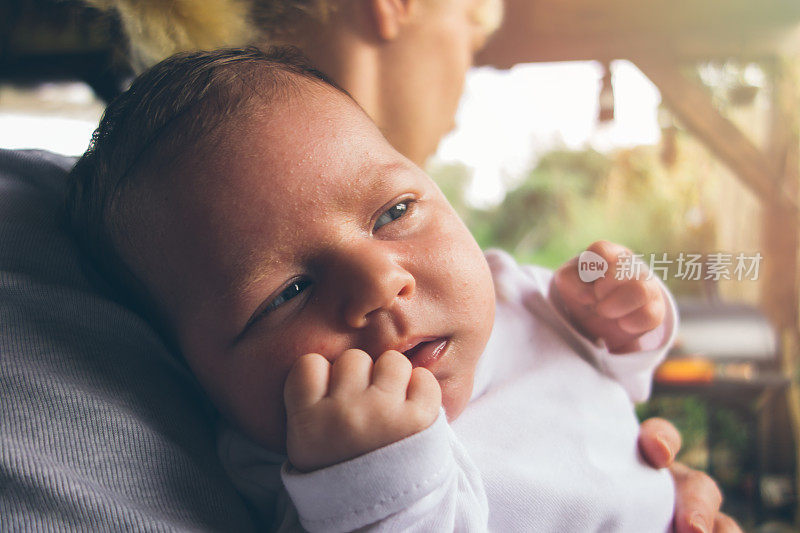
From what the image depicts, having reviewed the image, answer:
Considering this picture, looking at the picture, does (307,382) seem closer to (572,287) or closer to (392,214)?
(392,214)

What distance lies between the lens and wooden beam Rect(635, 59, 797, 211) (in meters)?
2.60

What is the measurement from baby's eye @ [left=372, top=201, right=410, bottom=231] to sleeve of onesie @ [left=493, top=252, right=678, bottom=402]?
317mm

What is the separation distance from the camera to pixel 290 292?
0.54 metres

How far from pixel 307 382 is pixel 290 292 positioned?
0.11 meters

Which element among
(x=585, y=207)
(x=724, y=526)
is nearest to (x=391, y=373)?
(x=724, y=526)

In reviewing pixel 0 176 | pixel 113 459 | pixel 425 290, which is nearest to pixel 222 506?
pixel 113 459

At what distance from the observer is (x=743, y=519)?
8.38 feet

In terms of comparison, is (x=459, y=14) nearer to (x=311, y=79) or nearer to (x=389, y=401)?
(x=311, y=79)

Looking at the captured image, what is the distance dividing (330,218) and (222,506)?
278 mm

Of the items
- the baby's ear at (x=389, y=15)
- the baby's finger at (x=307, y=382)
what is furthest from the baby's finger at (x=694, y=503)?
the baby's ear at (x=389, y=15)

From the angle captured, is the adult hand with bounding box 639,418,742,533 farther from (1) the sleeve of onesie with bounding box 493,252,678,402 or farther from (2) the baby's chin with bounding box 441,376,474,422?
(2) the baby's chin with bounding box 441,376,474,422

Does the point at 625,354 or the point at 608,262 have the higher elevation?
the point at 608,262

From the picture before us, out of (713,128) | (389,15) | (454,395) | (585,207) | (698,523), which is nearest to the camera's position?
(454,395)

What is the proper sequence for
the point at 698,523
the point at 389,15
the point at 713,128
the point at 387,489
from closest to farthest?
1. the point at 387,489
2. the point at 698,523
3. the point at 389,15
4. the point at 713,128
